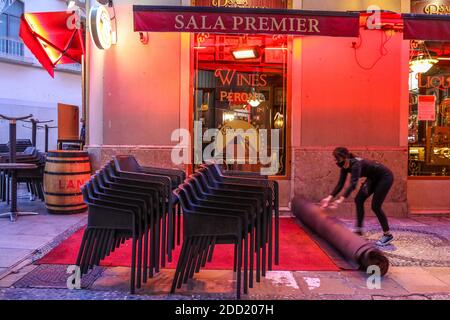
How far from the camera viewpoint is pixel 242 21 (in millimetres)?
6871

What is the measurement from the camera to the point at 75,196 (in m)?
7.96

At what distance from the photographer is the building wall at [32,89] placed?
1689 centimetres

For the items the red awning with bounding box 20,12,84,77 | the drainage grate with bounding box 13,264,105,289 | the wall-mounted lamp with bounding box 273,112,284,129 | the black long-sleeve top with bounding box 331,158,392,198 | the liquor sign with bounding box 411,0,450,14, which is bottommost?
the drainage grate with bounding box 13,264,105,289

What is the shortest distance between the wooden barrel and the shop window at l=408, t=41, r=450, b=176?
598 centimetres

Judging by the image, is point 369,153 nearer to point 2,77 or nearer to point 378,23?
point 378,23

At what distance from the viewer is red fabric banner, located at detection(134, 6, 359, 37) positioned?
682 cm

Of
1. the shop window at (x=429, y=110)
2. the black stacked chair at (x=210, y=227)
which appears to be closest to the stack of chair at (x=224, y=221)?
the black stacked chair at (x=210, y=227)

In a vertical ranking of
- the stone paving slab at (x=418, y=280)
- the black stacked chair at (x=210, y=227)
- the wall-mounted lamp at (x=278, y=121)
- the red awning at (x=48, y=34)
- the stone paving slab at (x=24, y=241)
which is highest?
the red awning at (x=48, y=34)

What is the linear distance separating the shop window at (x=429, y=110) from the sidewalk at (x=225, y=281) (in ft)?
8.95

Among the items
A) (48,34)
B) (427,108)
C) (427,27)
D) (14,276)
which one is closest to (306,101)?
(427,27)

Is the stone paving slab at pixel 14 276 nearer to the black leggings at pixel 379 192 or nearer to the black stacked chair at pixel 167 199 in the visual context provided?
the black stacked chair at pixel 167 199

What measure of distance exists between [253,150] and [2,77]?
12009 millimetres

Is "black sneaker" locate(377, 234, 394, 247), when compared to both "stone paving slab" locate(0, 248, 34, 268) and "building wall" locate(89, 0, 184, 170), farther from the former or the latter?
"stone paving slab" locate(0, 248, 34, 268)

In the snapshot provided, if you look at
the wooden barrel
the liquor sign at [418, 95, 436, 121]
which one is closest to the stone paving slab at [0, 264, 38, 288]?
the wooden barrel
